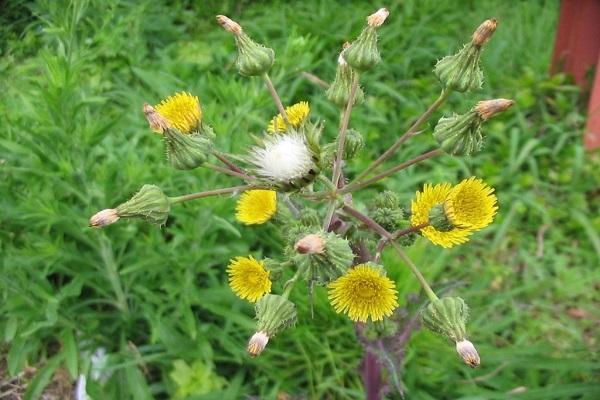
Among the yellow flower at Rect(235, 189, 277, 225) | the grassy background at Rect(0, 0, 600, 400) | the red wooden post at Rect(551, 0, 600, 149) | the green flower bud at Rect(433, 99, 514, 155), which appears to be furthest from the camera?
the red wooden post at Rect(551, 0, 600, 149)

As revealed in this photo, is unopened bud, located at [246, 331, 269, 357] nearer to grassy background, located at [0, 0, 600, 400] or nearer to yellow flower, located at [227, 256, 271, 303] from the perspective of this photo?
yellow flower, located at [227, 256, 271, 303]

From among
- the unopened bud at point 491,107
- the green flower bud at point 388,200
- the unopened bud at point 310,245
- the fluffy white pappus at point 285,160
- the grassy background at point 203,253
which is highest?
the unopened bud at point 491,107

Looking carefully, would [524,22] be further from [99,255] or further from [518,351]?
[99,255]

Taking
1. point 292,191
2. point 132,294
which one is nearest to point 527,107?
point 132,294

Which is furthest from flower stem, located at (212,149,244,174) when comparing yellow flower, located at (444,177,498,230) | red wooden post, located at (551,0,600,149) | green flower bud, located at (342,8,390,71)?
A: red wooden post, located at (551,0,600,149)

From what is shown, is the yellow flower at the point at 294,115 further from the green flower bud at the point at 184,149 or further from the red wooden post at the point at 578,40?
the red wooden post at the point at 578,40

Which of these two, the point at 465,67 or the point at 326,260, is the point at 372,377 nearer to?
the point at 326,260

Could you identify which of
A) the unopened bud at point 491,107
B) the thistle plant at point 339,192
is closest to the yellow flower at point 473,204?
the thistle plant at point 339,192

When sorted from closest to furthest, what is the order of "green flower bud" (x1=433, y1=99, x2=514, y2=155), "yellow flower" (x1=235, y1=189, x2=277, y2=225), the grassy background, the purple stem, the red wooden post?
"green flower bud" (x1=433, y1=99, x2=514, y2=155)
"yellow flower" (x1=235, y1=189, x2=277, y2=225)
the purple stem
the grassy background
the red wooden post
